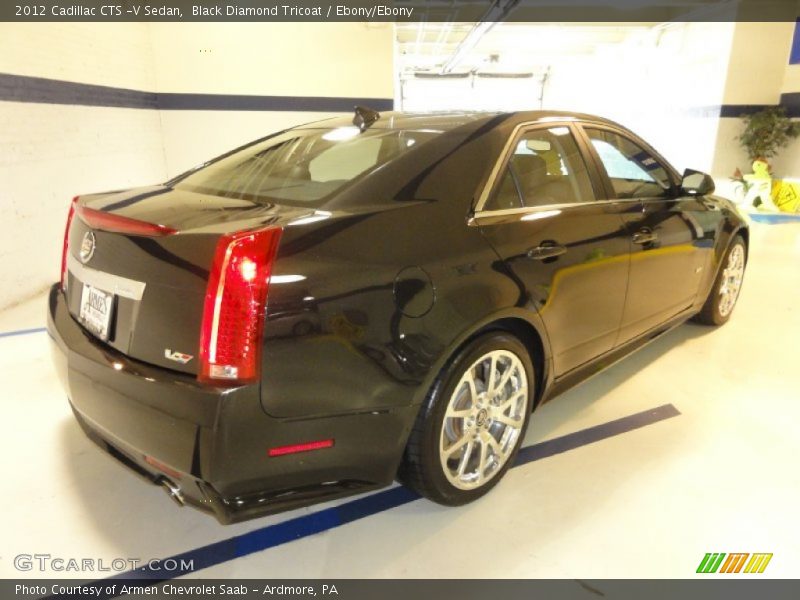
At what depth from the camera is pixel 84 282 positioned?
1.69 m

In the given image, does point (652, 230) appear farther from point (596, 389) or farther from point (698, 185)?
point (596, 389)

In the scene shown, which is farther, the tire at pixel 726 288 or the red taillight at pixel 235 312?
the tire at pixel 726 288

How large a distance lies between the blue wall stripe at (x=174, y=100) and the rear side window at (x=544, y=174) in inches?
158

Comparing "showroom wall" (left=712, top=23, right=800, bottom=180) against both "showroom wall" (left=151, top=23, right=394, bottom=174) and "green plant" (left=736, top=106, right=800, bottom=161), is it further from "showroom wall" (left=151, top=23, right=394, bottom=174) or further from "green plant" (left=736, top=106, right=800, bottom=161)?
"showroom wall" (left=151, top=23, right=394, bottom=174)

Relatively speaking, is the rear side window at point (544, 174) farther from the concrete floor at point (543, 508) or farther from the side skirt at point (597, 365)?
the concrete floor at point (543, 508)

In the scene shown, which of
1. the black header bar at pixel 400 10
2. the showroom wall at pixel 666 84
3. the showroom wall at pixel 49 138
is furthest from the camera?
the showroom wall at pixel 666 84

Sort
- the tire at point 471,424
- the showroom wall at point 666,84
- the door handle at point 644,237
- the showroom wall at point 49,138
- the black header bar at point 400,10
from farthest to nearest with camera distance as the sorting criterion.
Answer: the showroom wall at point 666,84, the black header bar at point 400,10, the showroom wall at point 49,138, the door handle at point 644,237, the tire at point 471,424

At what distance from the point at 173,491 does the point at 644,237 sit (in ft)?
7.01

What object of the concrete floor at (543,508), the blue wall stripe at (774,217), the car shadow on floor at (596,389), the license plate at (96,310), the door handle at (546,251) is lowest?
the blue wall stripe at (774,217)

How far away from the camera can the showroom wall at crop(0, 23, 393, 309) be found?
410 centimetres

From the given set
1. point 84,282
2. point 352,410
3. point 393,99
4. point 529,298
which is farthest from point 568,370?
point 393,99

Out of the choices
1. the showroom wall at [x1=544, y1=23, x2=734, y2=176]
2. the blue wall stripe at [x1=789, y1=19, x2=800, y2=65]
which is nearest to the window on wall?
the showroom wall at [x1=544, y1=23, x2=734, y2=176]

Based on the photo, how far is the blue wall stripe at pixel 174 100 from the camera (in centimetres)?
443

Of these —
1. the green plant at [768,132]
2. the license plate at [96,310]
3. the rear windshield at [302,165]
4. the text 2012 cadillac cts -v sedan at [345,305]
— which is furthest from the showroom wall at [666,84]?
the license plate at [96,310]
